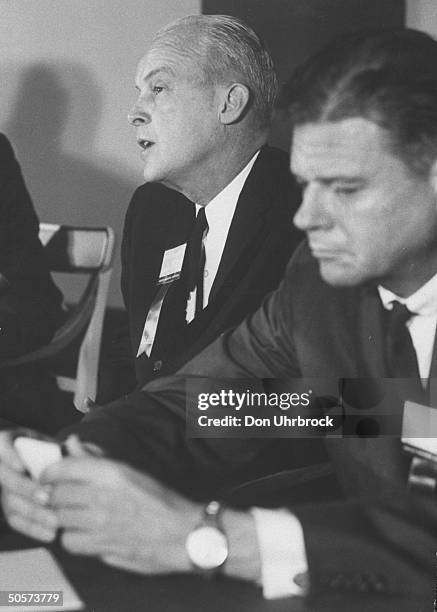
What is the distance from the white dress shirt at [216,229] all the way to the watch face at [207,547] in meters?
0.47

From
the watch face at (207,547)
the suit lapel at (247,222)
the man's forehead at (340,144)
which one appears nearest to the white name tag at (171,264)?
the suit lapel at (247,222)

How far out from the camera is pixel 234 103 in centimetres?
164

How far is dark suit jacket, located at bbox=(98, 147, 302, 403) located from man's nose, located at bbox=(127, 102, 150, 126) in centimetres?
15

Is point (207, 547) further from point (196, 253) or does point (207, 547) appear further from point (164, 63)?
point (164, 63)

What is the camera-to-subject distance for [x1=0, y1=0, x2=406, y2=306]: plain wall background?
1.66 meters

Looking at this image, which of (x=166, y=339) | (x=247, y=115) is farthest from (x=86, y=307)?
(x=247, y=115)

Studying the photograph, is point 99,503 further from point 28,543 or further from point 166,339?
point 166,339

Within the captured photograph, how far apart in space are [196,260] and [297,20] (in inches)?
23.3

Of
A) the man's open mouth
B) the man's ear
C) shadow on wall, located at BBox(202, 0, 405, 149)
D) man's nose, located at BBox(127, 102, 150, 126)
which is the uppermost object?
shadow on wall, located at BBox(202, 0, 405, 149)

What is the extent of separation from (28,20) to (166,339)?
803 mm

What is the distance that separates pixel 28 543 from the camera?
1461mm

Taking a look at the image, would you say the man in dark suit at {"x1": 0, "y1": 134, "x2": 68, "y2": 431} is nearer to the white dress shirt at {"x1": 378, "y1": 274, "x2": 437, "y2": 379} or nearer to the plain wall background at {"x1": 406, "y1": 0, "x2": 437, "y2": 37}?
the white dress shirt at {"x1": 378, "y1": 274, "x2": 437, "y2": 379}

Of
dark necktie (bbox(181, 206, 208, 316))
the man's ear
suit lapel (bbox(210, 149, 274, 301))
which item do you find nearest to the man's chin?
suit lapel (bbox(210, 149, 274, 301))

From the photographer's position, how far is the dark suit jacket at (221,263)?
1.65 meters
